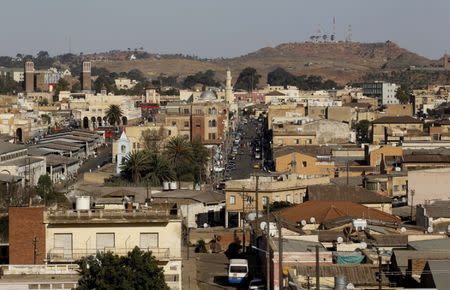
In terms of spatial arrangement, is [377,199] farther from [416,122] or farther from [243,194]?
[416,122]

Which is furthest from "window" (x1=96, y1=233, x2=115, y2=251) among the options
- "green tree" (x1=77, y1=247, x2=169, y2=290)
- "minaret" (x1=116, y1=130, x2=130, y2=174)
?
"minaret" (x1=116, y1=130, x2=130, y2=174)

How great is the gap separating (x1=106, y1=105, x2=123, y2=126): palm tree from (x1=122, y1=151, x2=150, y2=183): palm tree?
4780cm

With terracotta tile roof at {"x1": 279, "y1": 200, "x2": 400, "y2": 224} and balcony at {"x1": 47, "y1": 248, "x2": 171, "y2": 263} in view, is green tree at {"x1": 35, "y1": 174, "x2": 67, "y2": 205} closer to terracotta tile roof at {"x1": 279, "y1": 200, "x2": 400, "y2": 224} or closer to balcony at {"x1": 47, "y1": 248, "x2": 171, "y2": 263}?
terracotta tile roof at {"x1": 279, "y1": 200, "x2": 400, "y2": 224}

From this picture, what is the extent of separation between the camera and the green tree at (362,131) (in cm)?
8450

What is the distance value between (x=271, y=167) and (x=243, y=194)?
18.9m

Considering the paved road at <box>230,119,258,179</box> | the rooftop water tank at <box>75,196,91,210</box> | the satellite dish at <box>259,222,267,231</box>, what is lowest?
the paved road at <box>230,119,258,179</box>

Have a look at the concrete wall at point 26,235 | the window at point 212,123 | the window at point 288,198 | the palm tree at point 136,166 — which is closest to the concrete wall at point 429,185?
the window at point 288,198

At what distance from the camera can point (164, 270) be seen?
73.9 ft

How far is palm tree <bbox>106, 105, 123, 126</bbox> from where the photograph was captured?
4154 inches

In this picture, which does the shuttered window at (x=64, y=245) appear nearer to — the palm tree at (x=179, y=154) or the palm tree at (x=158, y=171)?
the palm tree at (x=158, y=171)

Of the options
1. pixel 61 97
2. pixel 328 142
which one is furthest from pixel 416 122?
pixel 61 97

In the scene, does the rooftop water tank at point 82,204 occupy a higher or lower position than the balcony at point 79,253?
higher

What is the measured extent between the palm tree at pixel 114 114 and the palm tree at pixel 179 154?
137 feet

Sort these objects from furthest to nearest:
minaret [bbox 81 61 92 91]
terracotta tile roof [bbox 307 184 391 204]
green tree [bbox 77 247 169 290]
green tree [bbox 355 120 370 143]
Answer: minaret [bbox 81 61 92 91] → green tree [bbox 355 120 370 143] → terracotta tile roof [bbox 307 184 391 204] → green tree [bbox 77 247 169 290]
